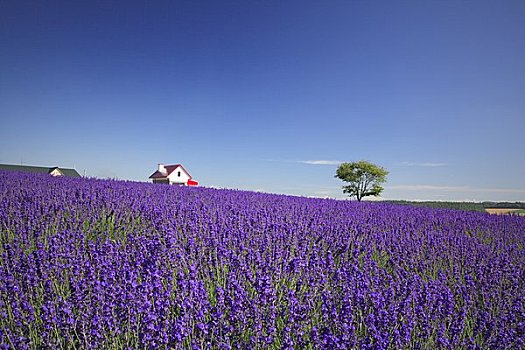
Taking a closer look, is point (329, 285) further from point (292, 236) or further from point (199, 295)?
point (199, 295)

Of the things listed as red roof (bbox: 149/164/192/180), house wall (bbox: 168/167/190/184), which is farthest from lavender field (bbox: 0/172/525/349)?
red roof (bbox: 149/164/192/180)

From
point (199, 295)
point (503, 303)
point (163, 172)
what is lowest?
point (503, 303)

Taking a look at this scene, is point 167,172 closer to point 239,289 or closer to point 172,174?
point 172,174

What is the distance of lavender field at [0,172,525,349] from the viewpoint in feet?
5.11

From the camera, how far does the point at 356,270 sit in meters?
2.39

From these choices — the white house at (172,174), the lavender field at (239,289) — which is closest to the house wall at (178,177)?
the white house at (172,174)

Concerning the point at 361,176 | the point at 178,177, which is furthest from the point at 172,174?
the point at 361,176

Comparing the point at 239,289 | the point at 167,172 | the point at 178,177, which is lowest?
the point at 239,289

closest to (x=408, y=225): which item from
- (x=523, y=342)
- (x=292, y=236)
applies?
(x=292, y=236)

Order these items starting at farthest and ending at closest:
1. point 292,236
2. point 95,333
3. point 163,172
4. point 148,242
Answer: point 163,172
point 292,236
point 148,242
point 95,333

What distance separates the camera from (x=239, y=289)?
69.5 inches

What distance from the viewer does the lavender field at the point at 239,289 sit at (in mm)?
1559

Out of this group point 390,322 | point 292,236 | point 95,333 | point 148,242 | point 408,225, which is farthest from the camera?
point 408,225

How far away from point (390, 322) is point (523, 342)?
70 cm
